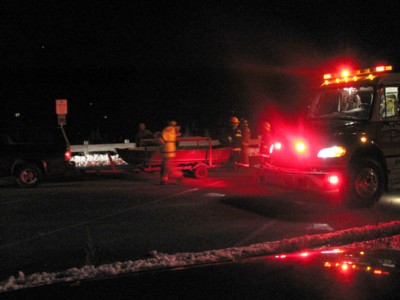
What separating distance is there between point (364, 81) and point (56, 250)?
6.87m

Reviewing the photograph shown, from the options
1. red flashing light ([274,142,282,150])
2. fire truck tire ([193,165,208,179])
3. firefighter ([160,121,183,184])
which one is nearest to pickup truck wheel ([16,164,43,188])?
firefighter ([160,121,183,184])

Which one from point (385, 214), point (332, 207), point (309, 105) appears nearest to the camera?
point (385, 214)

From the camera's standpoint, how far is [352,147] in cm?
990

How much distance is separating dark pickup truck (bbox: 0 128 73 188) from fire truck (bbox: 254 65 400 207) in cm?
624

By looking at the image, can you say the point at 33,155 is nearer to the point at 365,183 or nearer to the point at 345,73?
the point at 345,73

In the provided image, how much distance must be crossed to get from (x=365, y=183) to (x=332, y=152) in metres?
0.95

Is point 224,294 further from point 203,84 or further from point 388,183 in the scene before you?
point 203,84

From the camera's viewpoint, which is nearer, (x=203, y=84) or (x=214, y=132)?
(x=214, y=132)

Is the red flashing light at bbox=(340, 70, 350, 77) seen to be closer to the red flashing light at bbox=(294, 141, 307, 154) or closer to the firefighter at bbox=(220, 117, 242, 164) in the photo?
the red flashing light at bbox=(294, 141, 307, 154)

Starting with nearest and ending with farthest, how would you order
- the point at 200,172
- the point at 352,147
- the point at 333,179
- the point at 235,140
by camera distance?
the point at 333,179
the point at 352,147
the point at 200,172
the point at 235,140

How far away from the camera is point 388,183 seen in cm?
1038

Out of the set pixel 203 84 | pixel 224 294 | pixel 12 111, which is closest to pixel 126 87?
pixel 203 84

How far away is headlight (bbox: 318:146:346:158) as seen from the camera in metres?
9.87

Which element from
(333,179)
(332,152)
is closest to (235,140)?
(332,152)
